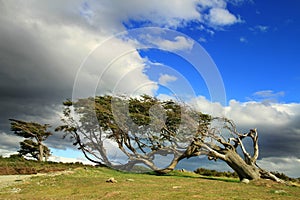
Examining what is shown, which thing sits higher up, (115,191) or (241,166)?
(241,166)

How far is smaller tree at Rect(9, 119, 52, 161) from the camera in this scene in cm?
4625

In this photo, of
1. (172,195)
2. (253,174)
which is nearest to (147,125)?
(253,174)

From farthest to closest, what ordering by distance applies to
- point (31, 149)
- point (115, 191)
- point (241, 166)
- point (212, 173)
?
point (31, 149)
point (212, 173)
point (241, 166)
point (115, 191)

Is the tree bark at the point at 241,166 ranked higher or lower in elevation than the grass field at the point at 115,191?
higher

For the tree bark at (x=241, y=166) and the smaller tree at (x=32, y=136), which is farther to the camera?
the smaller tree at (x=32, y=136)

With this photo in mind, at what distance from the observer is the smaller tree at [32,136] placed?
46.2 meters

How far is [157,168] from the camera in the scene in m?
34.2

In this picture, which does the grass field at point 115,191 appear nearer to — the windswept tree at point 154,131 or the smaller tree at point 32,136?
the windswept tree at point 154,131

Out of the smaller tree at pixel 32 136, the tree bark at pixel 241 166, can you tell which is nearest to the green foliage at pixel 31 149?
the smaller tree at pixel 32 136

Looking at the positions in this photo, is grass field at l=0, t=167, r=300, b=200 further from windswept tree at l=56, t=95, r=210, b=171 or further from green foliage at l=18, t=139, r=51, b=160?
green foliage at l=18, t=139, r=51, b=160

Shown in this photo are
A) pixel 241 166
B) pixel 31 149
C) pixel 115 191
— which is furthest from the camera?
pixel 31 149

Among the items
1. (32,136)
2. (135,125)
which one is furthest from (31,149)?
(135,125)

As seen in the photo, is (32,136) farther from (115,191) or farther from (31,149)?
(115,191)

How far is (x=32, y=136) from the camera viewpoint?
47.6m
